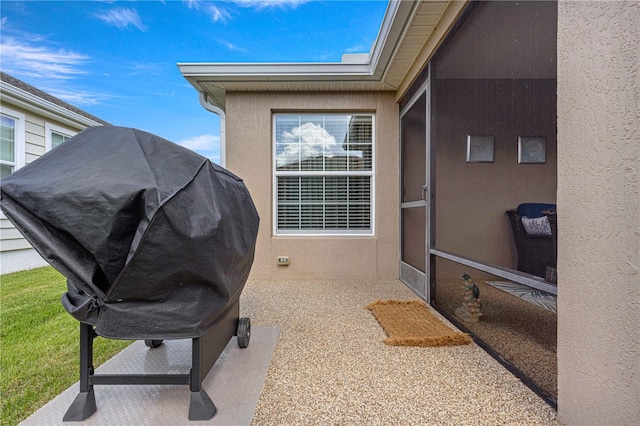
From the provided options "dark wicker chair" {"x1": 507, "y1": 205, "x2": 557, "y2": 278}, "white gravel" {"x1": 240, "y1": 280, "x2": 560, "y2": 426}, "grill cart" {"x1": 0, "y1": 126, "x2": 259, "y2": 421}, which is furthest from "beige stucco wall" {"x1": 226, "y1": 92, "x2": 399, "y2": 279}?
"grill cart" {"x1": 0, "y1": 126, "x2": 259, "y2": 421}

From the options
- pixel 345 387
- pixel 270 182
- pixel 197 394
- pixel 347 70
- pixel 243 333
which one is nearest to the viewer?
pixel 197 394

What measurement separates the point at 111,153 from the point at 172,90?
1275cm

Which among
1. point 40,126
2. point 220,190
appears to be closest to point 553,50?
point 220,190

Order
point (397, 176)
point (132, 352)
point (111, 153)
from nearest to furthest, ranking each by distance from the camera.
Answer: point (111, 153) < point (132, 352) < point (397, 176)

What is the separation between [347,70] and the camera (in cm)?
412

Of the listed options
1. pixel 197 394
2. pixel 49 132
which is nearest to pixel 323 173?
pixel 197 394

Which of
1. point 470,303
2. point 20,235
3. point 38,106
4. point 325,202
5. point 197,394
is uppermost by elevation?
point 38,106

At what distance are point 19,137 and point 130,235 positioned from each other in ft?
22.1

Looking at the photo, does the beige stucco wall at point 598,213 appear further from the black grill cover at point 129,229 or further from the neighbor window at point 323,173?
the neighbor window at point 323,173

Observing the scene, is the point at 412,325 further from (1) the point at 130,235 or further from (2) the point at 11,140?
(2) the point at 11,140

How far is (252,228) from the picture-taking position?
1940mm

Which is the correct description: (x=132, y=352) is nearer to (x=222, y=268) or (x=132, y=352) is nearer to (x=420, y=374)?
(x=222, y=268)

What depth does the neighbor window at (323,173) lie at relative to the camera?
4.79 metres

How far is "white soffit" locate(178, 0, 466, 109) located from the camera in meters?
3.10
